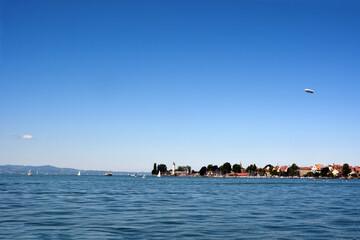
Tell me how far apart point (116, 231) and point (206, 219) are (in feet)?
27.8

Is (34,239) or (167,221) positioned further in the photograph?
(167,221)

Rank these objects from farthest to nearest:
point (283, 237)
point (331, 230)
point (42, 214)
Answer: point (42, 214), point (331, 230), point (283, 237)

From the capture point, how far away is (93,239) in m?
19.4

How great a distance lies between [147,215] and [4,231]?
38.9 ft

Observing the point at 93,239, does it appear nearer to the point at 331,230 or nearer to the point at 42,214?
the point at 42,214

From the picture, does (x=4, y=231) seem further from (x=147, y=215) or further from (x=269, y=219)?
(x=269, y=219)

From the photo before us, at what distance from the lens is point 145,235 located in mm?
20906

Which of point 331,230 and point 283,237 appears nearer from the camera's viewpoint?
point 283,237

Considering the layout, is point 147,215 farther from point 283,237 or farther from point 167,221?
point 283,237

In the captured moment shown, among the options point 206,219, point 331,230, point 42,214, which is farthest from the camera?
point 42,214

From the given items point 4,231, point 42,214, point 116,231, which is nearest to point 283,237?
point 116,231

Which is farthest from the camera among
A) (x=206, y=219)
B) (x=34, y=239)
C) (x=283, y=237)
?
(x=206, y=219)

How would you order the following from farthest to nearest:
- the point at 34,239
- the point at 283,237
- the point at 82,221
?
the point at 82,221 < the point at 283,237 < the point at 34,239

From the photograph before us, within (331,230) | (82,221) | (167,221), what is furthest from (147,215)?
(331,230)
